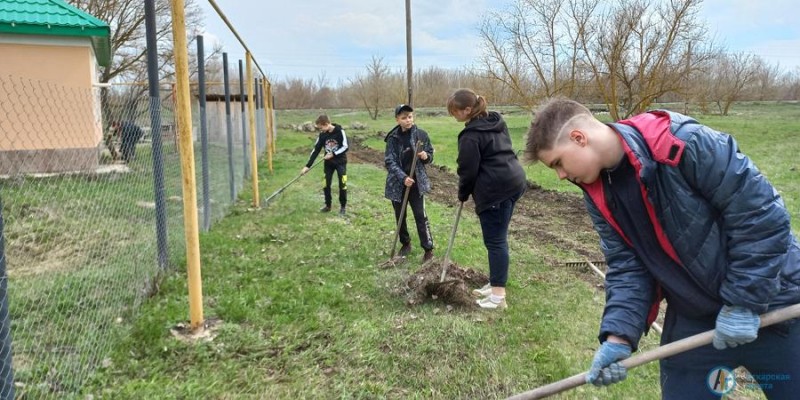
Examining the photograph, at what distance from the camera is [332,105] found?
67.9 m

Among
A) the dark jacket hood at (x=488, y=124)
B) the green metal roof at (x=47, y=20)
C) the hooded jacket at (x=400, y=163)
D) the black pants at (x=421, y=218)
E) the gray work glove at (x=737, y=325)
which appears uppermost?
the green metal roof at (x=47, y=20)

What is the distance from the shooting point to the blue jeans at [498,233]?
14.5 ft

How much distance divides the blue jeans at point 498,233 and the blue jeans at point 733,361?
2.23 meters

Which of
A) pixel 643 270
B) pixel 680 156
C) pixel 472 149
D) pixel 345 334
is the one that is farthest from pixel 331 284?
pixel 680 156

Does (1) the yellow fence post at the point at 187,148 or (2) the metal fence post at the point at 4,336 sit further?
(1) the yellow fence post at the point at 187,148

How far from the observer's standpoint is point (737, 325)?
182 cm

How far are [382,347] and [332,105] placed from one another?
65.8 meters

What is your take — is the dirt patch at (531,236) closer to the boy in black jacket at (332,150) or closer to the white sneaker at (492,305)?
the white sneaker at (492,305)

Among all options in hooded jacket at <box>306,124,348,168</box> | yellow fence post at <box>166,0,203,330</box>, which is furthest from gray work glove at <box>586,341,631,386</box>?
hooded jacket at <box>306,124,348,168</box>

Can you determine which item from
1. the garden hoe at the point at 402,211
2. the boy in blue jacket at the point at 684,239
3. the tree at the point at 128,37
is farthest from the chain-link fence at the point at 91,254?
the tree at the point at 128,37

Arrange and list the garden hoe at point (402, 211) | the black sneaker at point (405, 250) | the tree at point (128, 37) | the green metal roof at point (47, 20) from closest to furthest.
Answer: the garden hoe at point (402, 211), the black sneaker at point (405, 250), the green metal roof at point (47, 20), the tree at point (128, 37)

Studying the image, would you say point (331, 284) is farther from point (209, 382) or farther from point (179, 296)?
point (209, 382)

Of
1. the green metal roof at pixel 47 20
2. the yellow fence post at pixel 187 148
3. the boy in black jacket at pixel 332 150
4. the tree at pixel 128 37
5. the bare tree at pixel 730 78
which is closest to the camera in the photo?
the yellow fence post at pixel 187 148

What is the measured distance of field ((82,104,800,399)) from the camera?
3.38 meters
